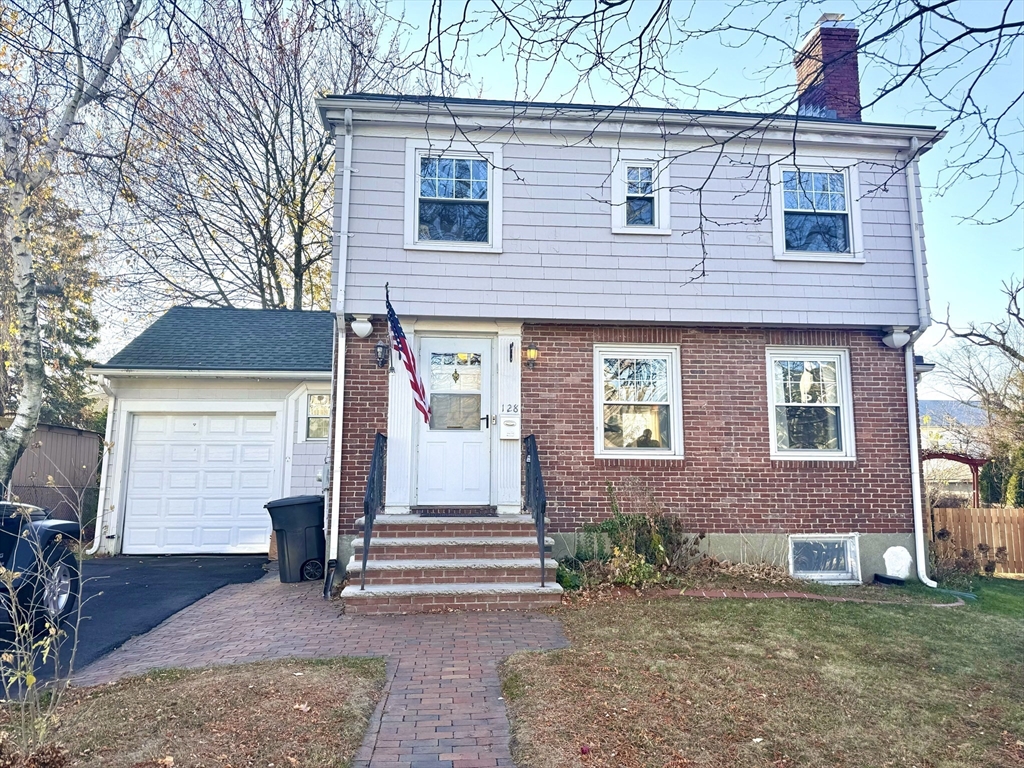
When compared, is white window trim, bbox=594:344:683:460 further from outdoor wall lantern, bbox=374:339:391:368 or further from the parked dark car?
the parked dark car

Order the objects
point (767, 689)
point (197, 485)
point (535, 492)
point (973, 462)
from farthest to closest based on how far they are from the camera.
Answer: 1. point (973, 462)
2. point (197, 485)
3. point (535, 492)
4. point (767, 689)

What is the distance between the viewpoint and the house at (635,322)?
761 centimetres

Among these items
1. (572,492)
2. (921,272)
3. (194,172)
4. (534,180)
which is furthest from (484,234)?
(194,172)

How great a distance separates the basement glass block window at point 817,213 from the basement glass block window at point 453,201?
3.93 meters

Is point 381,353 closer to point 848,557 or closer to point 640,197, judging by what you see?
point 640,197

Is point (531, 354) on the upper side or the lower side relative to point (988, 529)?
upper

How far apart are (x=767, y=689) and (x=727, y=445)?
416 centimetres

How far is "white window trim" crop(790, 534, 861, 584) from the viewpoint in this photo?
25.6 feet

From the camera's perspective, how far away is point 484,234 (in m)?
7.87

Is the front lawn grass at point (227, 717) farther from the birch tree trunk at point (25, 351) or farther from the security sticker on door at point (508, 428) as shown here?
the birch tree trunk at point (25, 351)

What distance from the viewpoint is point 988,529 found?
9.34 m

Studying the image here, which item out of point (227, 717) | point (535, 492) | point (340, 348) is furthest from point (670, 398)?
point (227, 717)

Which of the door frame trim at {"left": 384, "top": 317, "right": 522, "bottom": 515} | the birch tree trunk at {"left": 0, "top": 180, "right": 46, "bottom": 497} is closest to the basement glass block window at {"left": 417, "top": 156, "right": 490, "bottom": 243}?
the door frame trim at {"left": 384, "top": 317, "right": 522, "bottom": 515}

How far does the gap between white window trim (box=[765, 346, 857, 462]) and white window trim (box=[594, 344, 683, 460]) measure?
1194 millimetres
